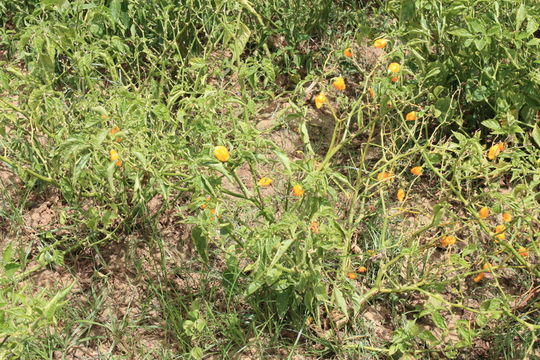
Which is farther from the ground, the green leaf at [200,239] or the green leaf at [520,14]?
the green leaf at [520,14]

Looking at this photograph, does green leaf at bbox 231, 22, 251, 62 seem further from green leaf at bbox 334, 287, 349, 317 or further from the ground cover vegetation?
green leaf at bbox 334, 287, 349, 317

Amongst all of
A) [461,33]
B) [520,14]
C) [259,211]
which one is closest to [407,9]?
[461,33]

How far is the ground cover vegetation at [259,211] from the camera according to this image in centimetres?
240

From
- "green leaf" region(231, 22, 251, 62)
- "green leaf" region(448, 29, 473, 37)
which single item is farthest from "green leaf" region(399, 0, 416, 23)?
"green leaf" region(231, 22, 251, 62)

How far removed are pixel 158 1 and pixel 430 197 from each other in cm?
156

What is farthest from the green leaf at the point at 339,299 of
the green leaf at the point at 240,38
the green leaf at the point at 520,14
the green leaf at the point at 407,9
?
the green leaf at the point at 520,14

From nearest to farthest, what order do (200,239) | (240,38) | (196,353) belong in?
(200,239)
(196,353)
(240,38)

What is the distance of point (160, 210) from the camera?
9.46 ft

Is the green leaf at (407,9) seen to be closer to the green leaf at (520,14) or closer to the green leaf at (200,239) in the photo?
the green leaf at (520,14)

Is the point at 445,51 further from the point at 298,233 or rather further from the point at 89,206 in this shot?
the point at 89,206

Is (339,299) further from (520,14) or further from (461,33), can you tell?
(520,14)

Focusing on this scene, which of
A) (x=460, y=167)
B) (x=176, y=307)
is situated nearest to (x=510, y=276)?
(x=460, y=167)

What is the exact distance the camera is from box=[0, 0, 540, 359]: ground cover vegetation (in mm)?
2402

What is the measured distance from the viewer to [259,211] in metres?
2.49
